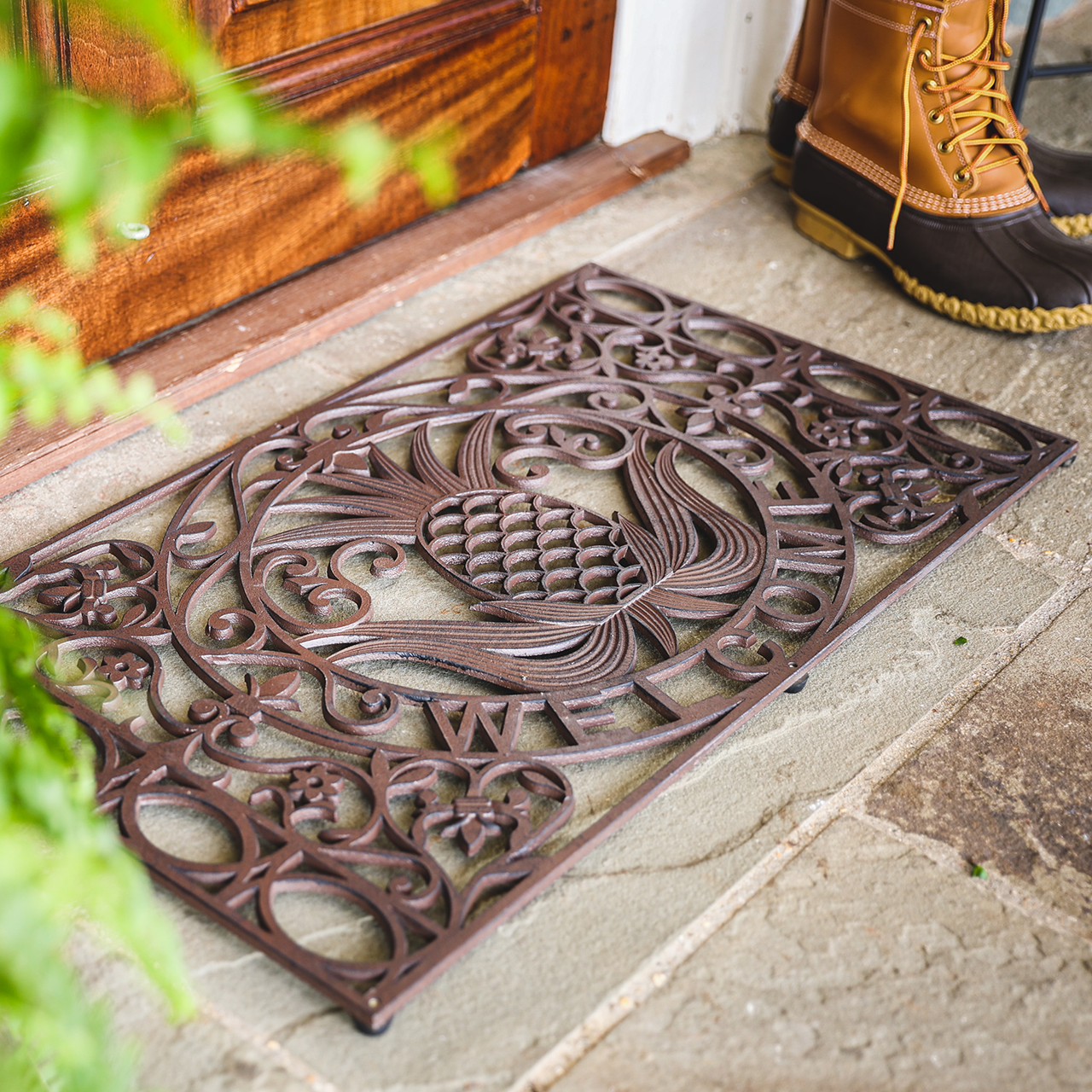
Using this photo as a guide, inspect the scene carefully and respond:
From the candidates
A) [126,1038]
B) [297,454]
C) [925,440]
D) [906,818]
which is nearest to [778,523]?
[925,440]

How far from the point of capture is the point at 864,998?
100cm

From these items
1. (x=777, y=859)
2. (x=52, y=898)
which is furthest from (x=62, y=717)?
(x=777, y=859)

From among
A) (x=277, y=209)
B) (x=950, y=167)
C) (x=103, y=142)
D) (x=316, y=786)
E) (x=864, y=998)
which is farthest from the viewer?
(x=950, y=167)

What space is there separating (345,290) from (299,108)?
0.29 metres

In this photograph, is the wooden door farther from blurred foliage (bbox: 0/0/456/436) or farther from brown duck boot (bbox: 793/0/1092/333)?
blurred foliage (bbox: 0/0/456/436)

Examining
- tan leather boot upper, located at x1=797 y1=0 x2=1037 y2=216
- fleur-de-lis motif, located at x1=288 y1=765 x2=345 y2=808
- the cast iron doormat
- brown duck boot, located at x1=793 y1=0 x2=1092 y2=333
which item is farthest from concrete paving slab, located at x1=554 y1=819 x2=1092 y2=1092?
tan leather boot upper, located at x1=797 y1=0 x2=1037 y2=216

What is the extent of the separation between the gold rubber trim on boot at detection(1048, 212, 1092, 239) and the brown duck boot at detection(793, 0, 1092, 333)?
176mm

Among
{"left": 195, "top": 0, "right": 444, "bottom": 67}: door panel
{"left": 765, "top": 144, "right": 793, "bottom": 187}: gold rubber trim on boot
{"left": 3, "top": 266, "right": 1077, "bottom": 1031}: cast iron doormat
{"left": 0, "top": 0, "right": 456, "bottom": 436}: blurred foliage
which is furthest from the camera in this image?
{"left": 765, "top": 144, "right": 793, "bottom": 187}: gold rubber trim on boot

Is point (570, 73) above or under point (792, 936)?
above

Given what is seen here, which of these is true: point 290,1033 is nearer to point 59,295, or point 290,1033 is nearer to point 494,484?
point 494,484

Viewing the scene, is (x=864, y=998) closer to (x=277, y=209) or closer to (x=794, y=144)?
(x=277, y=209)

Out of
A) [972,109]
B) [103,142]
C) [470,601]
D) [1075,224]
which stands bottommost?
[470,601]

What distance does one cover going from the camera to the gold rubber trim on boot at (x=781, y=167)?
7.89 ft

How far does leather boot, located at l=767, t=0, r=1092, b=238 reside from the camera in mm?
2207
